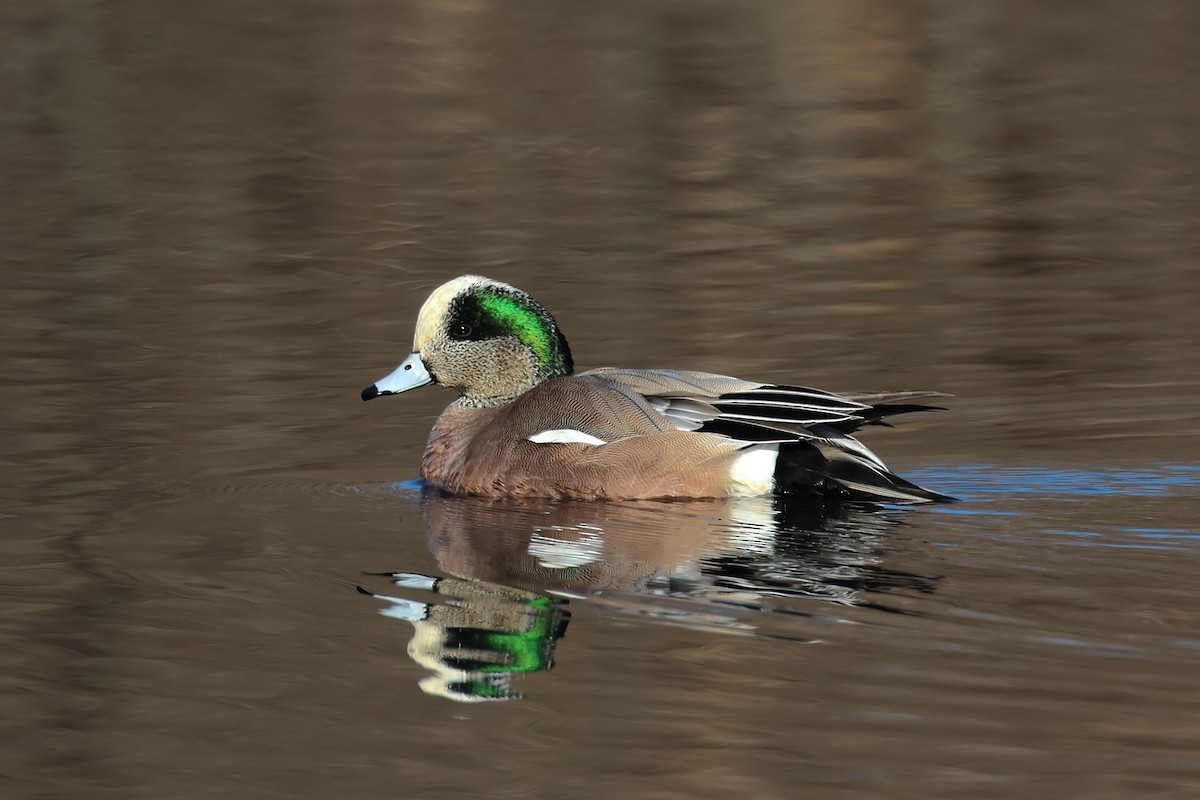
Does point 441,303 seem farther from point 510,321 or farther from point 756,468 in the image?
point 756,468

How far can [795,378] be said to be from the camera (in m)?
9.38

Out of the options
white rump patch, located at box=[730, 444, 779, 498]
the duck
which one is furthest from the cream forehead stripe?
white rump patch, located at box=[730, 444, 779, 498]

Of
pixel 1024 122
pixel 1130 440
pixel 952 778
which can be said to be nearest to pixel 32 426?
pixel 1130 440

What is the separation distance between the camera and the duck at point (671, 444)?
273 inches

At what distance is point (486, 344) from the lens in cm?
811

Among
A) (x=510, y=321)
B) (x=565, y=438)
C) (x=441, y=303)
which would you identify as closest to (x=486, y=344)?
(x=510, y=321)

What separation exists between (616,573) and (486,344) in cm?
225

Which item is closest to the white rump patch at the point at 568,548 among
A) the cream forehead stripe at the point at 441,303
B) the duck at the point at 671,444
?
the duck at the point at 671,444

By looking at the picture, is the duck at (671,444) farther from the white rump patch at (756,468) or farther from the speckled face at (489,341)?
the speckled face at (489,341)

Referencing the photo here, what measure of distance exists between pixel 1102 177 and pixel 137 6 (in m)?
14.6

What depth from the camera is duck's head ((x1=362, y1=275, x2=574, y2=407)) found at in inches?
319

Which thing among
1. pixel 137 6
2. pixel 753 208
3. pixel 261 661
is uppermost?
pixel 137 6

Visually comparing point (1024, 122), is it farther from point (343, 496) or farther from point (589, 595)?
point (589, 595)

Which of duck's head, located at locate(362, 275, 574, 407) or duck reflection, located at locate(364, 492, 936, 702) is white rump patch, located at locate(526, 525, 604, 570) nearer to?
duck reflection, located at locate(364, 492, 936, 702)
